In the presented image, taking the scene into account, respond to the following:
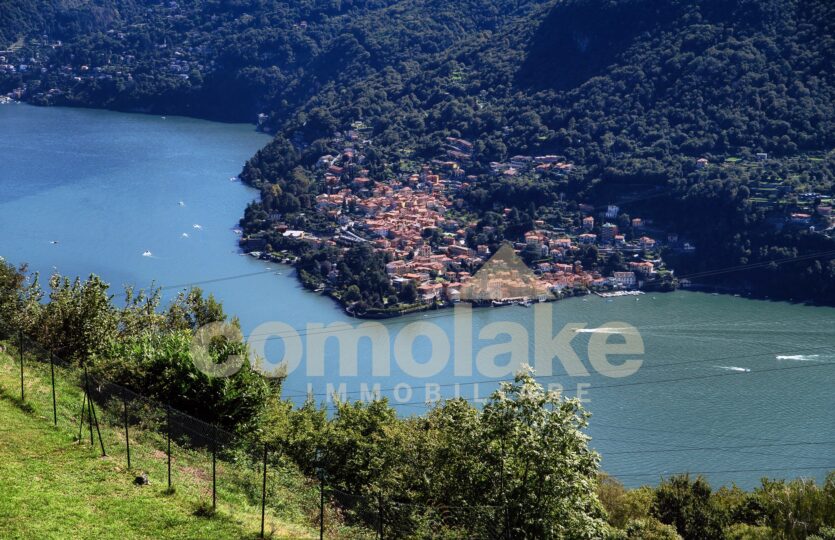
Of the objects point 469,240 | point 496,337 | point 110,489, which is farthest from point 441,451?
point 469,240

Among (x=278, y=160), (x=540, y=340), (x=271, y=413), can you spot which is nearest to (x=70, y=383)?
(x=271, y=413)

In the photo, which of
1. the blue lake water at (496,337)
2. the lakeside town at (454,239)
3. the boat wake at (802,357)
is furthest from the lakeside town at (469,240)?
the boat wake at (802,357)

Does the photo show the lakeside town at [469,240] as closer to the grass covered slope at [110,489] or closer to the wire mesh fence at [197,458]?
the wire mesh fence at [197,458]

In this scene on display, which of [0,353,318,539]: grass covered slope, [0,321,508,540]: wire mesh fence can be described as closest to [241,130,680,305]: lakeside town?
[0,321,508,540]: wire mesh fence

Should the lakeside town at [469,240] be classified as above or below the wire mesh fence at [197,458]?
above

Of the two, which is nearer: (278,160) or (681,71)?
(681,71)

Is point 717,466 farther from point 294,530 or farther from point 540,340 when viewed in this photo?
point 294,530

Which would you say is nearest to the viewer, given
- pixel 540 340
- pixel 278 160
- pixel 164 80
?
pixel 540 340
